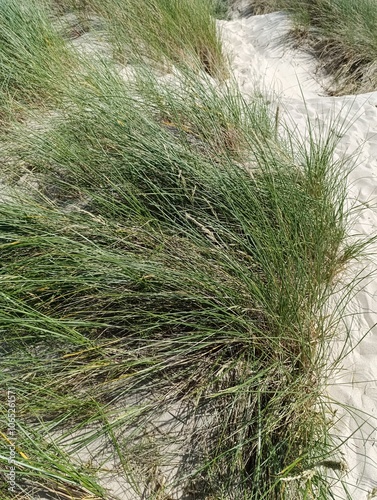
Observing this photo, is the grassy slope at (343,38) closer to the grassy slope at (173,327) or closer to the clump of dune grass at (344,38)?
the clump of dune grass at (344,38)

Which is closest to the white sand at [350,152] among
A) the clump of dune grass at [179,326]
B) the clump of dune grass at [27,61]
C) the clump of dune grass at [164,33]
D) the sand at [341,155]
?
the sand at [341,155]

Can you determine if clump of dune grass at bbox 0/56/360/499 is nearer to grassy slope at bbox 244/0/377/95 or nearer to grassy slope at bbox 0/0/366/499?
grassy slope at bbox 0/0/366/499

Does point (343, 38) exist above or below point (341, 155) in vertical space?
above

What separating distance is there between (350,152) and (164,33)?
75.3 inches

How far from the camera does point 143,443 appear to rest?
1247 mm

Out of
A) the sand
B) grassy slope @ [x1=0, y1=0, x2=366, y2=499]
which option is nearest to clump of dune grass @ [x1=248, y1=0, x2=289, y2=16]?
the sand

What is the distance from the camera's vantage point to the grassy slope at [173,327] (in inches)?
46.3

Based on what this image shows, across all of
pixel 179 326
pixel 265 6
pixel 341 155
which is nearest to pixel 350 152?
pixel 341 155

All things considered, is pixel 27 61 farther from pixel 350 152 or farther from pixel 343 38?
pixel 343 38

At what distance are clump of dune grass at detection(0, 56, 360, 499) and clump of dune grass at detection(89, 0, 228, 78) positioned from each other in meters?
1.72

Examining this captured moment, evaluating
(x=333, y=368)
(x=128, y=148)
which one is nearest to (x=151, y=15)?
(x=128, y=148)

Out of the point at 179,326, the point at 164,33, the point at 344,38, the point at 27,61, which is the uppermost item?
the point at 27,61

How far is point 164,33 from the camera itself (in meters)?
3.37

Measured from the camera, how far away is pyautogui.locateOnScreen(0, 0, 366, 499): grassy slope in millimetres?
1175
